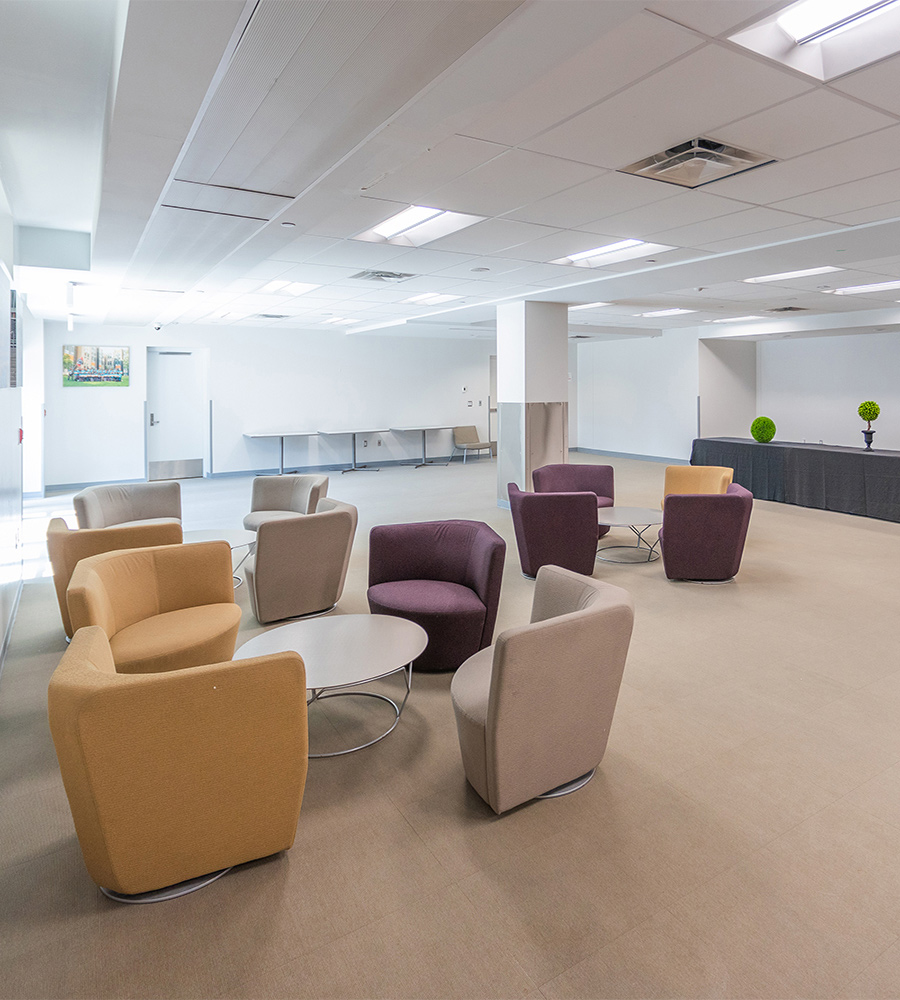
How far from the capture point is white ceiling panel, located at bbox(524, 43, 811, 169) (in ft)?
9.12

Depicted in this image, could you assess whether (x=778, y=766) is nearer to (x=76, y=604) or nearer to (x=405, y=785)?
(x=405, y=785)

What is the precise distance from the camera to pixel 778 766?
3.00 meters

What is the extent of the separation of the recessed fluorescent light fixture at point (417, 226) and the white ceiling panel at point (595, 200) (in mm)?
435

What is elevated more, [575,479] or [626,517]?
[575,479]

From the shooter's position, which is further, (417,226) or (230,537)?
(230,537)

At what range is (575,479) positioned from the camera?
775 centimetres

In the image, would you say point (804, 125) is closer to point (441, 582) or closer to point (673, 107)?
point (673, 107)

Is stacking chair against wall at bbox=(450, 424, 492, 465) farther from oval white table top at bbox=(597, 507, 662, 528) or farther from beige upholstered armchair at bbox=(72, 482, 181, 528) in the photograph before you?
beige upholstered armchair at bbox=(72, 482, 181, 528)

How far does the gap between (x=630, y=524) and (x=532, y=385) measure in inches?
139

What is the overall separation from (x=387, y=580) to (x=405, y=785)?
1646 mm

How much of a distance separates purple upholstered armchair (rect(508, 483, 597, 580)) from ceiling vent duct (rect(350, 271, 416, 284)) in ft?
9.42

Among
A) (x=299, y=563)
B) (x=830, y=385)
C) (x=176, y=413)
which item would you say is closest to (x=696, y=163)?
(x=299, y=563)

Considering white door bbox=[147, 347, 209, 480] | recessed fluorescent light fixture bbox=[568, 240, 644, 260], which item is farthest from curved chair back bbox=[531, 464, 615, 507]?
white door bbox=[147, 347, 209, 480]

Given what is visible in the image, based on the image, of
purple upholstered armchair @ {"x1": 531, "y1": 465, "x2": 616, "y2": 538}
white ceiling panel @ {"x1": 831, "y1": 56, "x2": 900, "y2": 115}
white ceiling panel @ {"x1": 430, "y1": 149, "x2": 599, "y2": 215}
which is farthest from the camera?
purple upholstered armchair @ {"x1": 531, "y1": 465, "x2": 616, "y2": 538}
